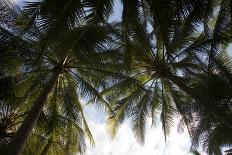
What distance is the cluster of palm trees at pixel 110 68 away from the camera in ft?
35.0

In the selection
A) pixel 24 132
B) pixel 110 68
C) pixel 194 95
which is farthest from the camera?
pixel 110 68

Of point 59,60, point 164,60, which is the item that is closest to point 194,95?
point 164,60

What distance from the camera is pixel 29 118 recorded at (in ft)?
35.5

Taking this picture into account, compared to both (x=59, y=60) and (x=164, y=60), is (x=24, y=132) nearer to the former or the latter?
(x=59, y=60)

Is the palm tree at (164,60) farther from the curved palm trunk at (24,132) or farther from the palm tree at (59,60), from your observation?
the curved palm trunk at (24,132)

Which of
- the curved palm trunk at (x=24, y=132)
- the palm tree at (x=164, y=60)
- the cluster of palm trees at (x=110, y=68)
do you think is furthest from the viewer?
the palm tree at (x=164, y=60)

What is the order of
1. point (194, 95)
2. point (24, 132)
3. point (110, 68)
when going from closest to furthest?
point (24, 132) < point (194, 95) < point (110, 68)

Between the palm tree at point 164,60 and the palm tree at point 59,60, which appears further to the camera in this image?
the palm tree at point 164,60

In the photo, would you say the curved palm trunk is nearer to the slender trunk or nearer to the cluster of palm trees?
the cluster of palm trees

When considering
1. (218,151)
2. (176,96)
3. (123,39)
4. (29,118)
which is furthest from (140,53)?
(218,151)

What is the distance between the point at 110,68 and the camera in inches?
522

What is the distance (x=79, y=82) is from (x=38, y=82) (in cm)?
151

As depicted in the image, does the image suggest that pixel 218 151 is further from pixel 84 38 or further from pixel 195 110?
pixel 84 38

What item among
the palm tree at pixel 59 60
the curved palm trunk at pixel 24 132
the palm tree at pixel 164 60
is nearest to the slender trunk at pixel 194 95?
the palm tree at pixel 164 60
